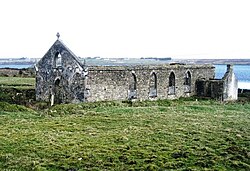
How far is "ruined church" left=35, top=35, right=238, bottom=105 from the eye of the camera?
3566 cm

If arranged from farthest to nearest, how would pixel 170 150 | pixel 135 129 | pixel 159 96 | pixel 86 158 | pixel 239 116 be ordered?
pixel 159 96
pixel 239 116
pixel 135 129
pixel 170 150
pixel 86 158

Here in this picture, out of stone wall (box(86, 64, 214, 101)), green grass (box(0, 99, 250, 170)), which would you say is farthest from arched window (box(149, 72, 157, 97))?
green grass (box(0, 99, 250, 170))

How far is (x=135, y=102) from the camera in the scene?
120ft

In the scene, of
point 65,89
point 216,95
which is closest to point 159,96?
point 216,95

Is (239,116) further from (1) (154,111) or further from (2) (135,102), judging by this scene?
(2) (135,102)

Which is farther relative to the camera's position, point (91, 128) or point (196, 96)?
point (196, 96)

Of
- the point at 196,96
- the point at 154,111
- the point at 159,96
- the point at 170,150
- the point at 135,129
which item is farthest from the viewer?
the point at 196,96

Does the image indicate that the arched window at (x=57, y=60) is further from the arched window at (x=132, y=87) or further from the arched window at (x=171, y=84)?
the arched window at (x=171, y=84)

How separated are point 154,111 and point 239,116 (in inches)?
239

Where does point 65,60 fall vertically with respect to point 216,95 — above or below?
above

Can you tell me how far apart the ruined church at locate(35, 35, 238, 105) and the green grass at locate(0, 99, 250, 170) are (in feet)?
18.3

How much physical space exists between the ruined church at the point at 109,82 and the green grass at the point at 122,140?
18.3 ft

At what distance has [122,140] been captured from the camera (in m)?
19.9

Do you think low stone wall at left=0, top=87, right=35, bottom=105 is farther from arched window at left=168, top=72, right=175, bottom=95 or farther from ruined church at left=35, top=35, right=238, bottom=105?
arched window at left=168, top=72, right=175, bottom=95
